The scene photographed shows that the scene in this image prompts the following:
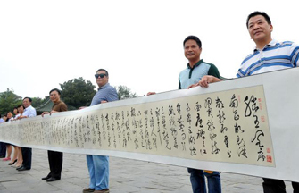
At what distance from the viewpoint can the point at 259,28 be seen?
1940 millimetres

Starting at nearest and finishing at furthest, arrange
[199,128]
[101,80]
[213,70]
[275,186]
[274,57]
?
[275,186], [274,57], [199,128], [213,70], [101,80]

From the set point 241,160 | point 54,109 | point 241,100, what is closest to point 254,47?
point 241,100

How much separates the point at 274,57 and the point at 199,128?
764 mm

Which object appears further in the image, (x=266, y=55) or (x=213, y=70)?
(x=213, y=70)

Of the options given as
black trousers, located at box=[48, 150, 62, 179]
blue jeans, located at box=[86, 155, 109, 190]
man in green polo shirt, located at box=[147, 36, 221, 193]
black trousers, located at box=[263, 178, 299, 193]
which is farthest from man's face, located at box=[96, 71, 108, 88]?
black trousers, located at box=[263, 178, 299, 193]

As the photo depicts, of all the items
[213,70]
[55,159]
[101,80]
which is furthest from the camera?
[55,159]

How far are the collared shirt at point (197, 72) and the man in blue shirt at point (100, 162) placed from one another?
135cm

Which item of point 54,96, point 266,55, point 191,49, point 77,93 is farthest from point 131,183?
point 77,93

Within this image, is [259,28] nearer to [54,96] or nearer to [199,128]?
[199,128]

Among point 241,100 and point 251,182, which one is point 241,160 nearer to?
point 241,100

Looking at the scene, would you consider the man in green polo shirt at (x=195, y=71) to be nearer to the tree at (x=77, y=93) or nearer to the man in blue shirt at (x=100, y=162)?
the man in blue shirt at (x=100, y=162)

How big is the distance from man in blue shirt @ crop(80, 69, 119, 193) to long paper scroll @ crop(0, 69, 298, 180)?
0.18m

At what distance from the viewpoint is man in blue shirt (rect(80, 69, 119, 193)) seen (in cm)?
347

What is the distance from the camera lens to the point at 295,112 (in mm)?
1468
